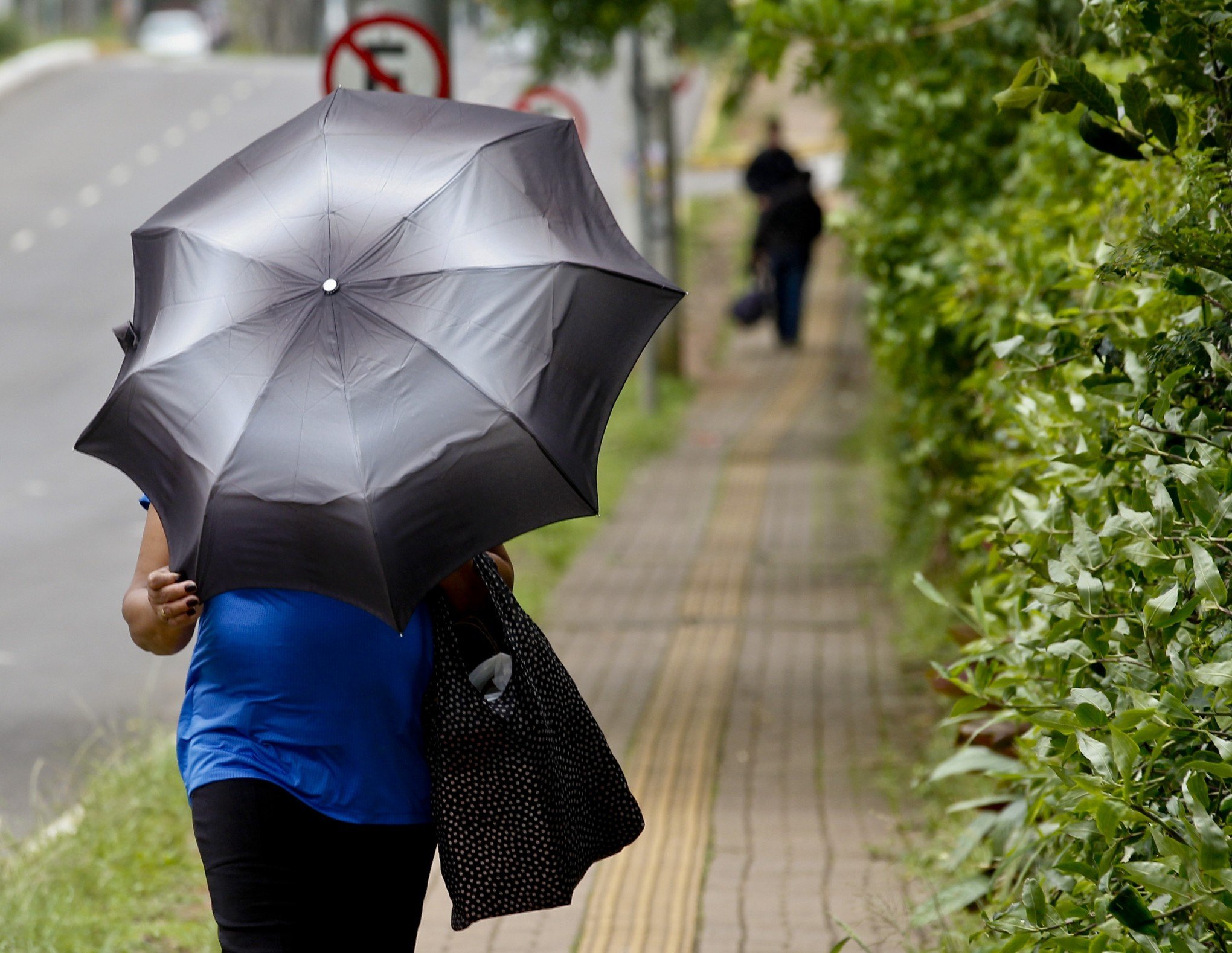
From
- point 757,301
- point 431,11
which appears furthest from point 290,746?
point 757,301

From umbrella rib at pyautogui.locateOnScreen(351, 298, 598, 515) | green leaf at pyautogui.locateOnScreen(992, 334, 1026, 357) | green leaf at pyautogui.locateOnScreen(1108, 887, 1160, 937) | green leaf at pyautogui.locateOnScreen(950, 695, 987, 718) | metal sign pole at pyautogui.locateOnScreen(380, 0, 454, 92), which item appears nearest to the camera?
green leaf at pyautogui.locateOnScreen(1108, 887, 1160, 937)

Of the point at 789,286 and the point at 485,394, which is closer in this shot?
the point at 485,394

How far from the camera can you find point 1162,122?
9.93 ft

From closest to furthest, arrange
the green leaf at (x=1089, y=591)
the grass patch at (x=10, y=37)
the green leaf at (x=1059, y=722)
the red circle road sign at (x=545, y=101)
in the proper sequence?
1. the green leaf at (x=1059, y=722)
2. the green leaf at (x=1089, y=591)
3. the red circle road sign at (x=545, y=101)
4. the grass patch at (x=10, y=37)

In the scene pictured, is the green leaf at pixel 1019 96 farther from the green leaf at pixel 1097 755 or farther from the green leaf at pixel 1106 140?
the green leaf at pixel 1097 755

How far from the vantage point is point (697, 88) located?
1547 inches

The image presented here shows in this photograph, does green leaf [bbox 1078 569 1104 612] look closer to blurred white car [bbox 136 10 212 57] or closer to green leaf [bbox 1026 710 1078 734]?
green leaf [bbox 1026 710 1078 734]

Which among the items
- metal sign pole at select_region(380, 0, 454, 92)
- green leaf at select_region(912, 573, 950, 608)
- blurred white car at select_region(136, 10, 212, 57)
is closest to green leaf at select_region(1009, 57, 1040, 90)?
green leaf at select_region(912, 573, 950, 608)

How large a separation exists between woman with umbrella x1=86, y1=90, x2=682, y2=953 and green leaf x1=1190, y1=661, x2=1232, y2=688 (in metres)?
0.96

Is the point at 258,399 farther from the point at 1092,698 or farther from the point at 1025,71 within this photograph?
the point at 1025,71

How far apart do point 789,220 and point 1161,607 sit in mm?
14580

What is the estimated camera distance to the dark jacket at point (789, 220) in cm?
1688

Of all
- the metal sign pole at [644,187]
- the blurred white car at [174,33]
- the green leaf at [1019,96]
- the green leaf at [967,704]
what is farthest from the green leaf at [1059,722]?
the blurred white car at [174,33]

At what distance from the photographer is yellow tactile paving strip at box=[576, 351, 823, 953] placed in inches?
179
